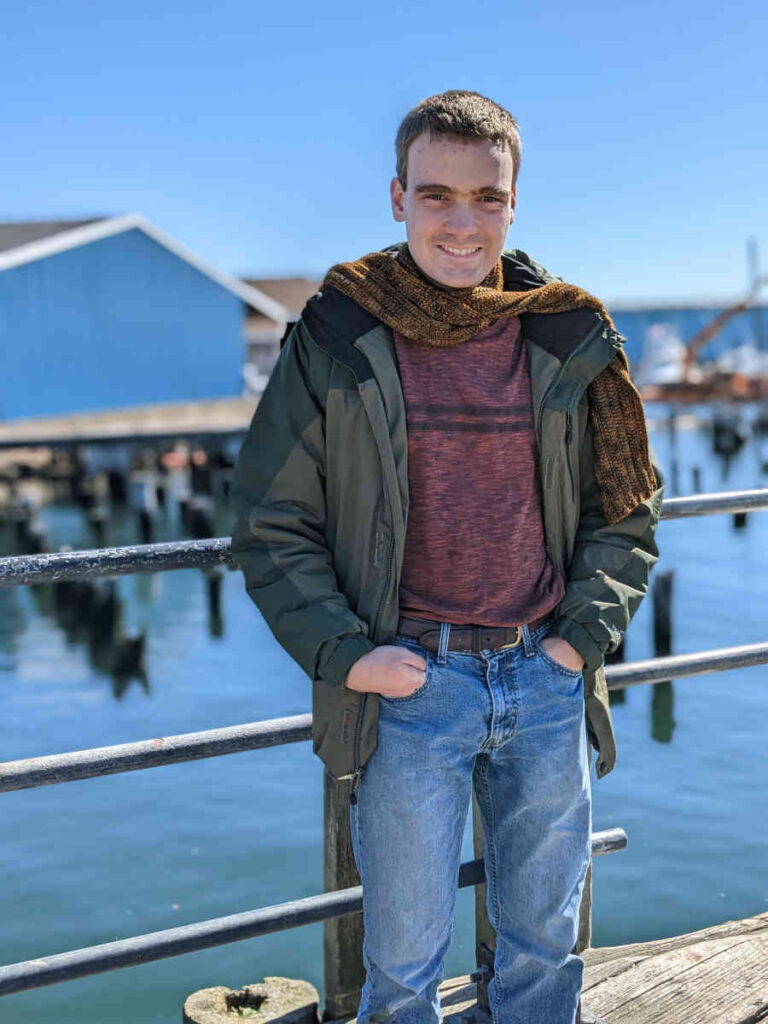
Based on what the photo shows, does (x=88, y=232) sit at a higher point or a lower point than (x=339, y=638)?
higher

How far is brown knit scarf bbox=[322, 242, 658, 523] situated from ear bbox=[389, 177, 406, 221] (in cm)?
6

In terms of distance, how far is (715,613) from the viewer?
1622cm

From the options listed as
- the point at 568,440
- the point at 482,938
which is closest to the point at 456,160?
the point at 568,440

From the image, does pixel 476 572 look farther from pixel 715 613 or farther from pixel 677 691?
pixel 715 613

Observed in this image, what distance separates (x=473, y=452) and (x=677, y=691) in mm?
10221

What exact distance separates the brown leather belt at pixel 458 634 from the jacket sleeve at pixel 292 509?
10 centimetres

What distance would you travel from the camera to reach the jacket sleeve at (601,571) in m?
2.18

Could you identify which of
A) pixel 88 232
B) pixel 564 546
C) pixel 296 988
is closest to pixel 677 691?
pixel 296 988

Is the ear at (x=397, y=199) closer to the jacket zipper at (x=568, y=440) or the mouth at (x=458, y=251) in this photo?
the mouth at (x=458, y=251)

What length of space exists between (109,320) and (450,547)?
105ft

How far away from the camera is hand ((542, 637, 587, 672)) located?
2.17 meters

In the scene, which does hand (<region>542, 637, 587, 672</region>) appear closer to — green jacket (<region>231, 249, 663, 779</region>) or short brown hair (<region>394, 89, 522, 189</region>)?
green jacket (<region>231, 249, 663, 779</region>)

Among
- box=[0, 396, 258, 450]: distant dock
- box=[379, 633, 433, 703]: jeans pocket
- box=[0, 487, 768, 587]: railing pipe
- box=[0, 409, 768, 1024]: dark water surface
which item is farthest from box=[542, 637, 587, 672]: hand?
box=[0, 396, 258, 450]: distant dock

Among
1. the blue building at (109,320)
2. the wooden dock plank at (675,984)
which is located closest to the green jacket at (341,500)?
the wooden dock plank at (675,984)
